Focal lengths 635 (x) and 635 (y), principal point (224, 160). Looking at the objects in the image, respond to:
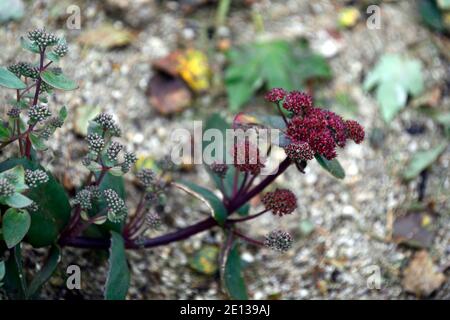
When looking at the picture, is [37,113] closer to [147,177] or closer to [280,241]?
[147,177]

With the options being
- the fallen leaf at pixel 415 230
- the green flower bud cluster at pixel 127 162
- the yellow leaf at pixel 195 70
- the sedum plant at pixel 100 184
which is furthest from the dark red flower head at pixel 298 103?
the yellow leaf at pixel 195 70

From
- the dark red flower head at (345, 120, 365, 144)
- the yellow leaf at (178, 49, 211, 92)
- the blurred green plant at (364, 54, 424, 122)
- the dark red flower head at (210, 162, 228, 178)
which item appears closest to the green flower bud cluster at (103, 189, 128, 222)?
the dark red flower head at (210, 162, 228, 178)

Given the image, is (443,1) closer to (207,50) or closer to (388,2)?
(388,2)

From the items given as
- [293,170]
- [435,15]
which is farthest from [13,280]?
[435,15]

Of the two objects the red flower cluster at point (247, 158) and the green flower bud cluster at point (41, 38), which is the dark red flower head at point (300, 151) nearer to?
the red flower cluster at point (247, 158)

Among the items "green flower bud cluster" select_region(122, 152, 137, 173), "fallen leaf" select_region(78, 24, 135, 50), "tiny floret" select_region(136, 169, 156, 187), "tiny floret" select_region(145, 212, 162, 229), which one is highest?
"fallen leaf" select_region(78, 24, 135, 50)

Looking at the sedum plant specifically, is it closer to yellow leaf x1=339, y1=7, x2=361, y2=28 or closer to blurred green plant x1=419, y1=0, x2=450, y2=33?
yellow leaf x1=339, y1=7, x2=361, y2=28
